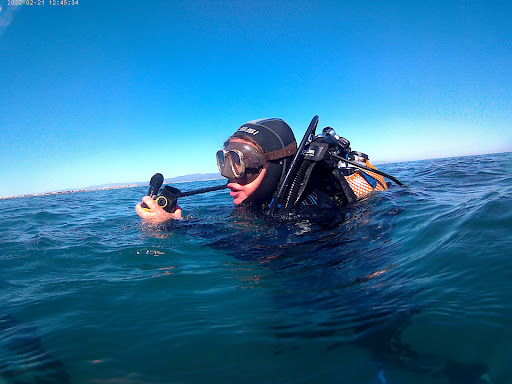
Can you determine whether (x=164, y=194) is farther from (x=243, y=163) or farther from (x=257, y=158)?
(x=257, y=158)

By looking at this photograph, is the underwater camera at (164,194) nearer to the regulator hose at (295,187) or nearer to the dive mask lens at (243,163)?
the dive mask lens at (243,163)

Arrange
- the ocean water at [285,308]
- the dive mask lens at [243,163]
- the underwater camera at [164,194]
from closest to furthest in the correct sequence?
the ocean water at [285,308]
the dive mask lens at [243,163]
the underwater camera at [164,194]

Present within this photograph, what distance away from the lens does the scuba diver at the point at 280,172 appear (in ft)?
10.1

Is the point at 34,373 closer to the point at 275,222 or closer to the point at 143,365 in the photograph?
the point at 143,365

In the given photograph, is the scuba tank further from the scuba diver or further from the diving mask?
the diving mask

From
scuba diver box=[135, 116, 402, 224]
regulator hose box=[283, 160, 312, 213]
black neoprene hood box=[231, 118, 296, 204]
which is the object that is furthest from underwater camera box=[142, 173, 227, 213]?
regulator hose box=[283, 160, 312, 213]

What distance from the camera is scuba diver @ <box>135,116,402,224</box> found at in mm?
3080

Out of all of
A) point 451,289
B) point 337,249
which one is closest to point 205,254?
point 337,249

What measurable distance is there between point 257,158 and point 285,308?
6.12 feet

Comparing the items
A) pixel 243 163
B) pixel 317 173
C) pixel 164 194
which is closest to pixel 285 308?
pixel 243 163

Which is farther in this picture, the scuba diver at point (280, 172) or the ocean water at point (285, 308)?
the scuba diver at point (280, 172)

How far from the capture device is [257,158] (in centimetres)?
305

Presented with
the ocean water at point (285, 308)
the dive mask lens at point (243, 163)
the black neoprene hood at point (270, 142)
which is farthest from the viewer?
the black neoprene hood at point (270, 142)

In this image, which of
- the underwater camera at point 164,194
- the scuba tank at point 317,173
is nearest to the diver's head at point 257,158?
the scuba tank at point 317,173
